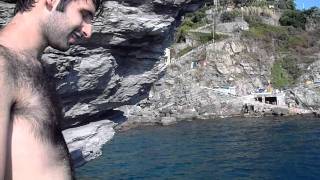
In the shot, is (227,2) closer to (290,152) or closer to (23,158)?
(290,152)

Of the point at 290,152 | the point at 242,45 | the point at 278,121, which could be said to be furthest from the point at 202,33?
the point at 290,152

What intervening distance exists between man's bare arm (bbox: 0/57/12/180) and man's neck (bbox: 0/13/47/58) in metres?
0.30

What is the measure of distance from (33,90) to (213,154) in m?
27.8

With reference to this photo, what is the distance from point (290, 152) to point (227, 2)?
7586 cm

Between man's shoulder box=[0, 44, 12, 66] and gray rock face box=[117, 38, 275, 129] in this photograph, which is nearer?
man's shoulder box=[0, 44, 12, 66]

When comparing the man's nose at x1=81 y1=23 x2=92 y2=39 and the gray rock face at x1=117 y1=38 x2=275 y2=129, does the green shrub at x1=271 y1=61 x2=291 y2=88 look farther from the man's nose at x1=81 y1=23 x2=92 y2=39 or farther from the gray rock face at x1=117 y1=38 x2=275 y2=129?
the man's nose at x1=81 y1=23 x2=92 y2=39

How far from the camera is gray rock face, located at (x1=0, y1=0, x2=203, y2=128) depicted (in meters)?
8.93

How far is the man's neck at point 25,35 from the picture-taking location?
2336 mm

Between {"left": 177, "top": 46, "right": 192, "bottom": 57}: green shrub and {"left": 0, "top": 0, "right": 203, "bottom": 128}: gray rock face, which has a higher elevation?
{"left": 177, "top": 46, "right": 192, "bottom": 57}: green shrub

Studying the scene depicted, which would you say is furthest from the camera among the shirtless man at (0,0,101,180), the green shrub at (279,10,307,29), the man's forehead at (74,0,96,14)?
the green shrub at (279,10,307,29)

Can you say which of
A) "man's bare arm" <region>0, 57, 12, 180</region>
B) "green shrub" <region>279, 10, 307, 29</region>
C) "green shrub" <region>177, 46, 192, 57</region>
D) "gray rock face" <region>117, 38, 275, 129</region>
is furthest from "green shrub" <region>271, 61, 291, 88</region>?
"man's bare arm" <region>0, 57, 12, 180</region>

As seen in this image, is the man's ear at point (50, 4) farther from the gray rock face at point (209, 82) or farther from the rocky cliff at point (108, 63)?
the gray rock face at point (209, 82)

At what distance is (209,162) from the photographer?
2625 centimetres

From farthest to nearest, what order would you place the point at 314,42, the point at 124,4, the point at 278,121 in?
the point at 314,42, the point at 278,121, the point at 124,4
